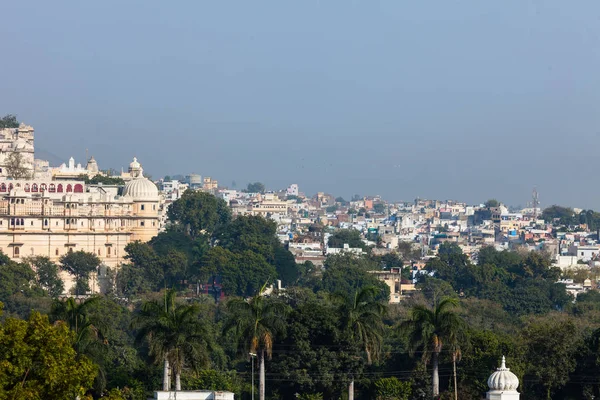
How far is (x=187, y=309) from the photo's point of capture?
59.0 m

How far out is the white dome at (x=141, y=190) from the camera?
388ft

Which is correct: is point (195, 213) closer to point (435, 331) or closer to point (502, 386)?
point (435, 331)

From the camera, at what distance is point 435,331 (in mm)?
62156

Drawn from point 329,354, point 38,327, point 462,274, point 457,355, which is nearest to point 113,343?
point 329,354

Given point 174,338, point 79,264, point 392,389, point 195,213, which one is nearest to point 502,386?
point 174,338

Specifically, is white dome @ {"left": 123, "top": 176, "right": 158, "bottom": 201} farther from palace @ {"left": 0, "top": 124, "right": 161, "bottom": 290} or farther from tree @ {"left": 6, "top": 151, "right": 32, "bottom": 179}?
tree @ {"left": 6, "top": 151, "right": 32, "bottom": 179}

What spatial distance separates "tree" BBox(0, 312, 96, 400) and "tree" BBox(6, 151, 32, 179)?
80.8 metres

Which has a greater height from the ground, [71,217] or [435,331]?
[71,217]

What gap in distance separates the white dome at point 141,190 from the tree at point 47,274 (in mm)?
10320

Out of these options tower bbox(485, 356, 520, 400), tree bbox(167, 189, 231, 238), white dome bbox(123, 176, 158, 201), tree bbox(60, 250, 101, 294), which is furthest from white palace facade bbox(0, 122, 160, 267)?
tower bbox(485, 356, 520, 400)

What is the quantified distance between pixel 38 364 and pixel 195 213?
90150mm

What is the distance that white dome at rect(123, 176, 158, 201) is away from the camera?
388ft

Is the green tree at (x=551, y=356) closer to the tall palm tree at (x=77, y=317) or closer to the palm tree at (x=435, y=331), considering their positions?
the palm tree at (x=435, y=331)

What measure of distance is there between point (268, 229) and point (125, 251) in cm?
1578
